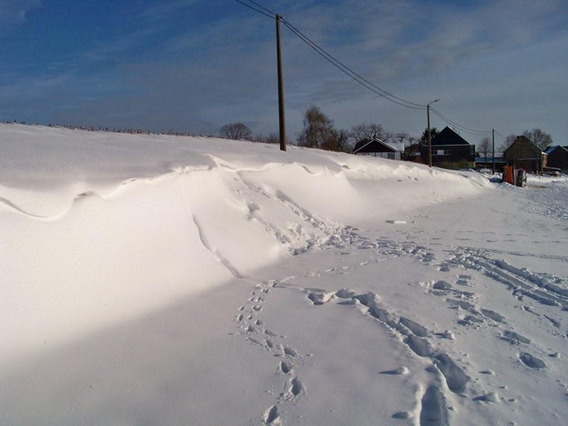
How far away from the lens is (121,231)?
18.2 feet

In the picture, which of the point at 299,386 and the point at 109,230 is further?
the point at 109,230

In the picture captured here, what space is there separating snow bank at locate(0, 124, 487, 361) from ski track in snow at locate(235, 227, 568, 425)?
3.81 ft

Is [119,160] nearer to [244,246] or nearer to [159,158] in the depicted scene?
[159,158]

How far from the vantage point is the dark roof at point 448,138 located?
82.5 meters

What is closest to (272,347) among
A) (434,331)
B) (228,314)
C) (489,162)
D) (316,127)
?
(228,314)

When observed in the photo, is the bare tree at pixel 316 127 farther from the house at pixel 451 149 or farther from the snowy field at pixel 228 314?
the snowy field at pixel 228 314

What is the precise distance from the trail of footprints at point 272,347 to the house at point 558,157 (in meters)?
109

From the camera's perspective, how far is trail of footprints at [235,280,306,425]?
10.8ft

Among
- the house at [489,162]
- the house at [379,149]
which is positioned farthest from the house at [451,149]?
the house at [379,149]

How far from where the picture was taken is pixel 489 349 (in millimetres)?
4082

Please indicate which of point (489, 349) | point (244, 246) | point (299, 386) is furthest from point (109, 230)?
point (489, 349)

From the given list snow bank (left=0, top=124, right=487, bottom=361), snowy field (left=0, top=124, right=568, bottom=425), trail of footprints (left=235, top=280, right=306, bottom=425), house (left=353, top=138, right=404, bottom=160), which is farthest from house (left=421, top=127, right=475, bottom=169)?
trail of footprints (left=235, top=280, right=306, bottom=425)

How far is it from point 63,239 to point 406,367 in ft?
11.8

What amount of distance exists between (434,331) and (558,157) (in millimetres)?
111623
